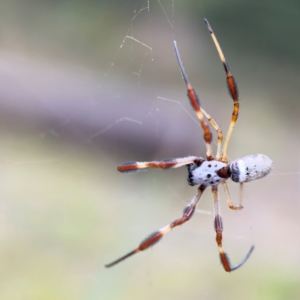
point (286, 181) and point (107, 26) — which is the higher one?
point (107, 26)

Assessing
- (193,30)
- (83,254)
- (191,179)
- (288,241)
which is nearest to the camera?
(191,179)

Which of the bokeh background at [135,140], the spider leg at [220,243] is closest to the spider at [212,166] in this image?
the spider leg at [220,243]

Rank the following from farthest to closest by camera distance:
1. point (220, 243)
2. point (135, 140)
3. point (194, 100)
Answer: point (135, 140), point (220, 243), point (194, 100)

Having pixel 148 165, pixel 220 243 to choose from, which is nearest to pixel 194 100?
pixel 148 165

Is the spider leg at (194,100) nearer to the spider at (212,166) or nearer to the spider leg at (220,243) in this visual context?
the spider at (212,166)

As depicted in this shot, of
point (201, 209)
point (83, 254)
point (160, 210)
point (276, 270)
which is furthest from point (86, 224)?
point (276, 270)

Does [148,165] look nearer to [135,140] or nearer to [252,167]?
[252,167]

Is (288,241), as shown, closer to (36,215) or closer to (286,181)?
(286,181)
